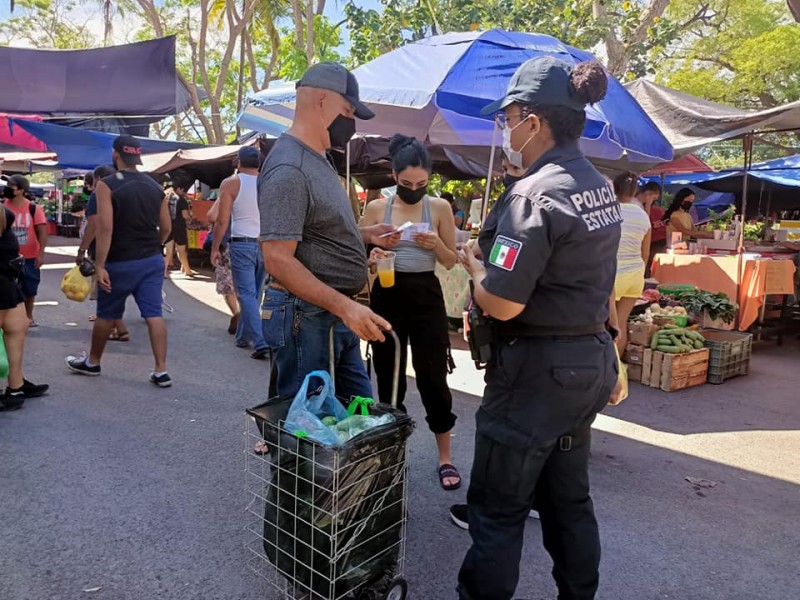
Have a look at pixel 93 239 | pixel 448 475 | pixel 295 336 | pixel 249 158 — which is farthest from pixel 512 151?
pixel 93 239

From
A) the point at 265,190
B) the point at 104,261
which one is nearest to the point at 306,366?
the point at 265,190

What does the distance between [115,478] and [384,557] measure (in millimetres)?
2009

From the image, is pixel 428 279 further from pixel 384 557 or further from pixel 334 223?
pixel 384 557

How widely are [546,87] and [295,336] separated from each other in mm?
1360

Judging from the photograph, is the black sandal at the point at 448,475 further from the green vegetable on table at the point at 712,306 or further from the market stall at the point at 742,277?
the market stall at the point at 742,277

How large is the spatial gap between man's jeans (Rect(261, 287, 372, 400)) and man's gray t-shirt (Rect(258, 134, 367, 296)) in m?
0.16

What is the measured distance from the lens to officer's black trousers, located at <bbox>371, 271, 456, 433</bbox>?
3.47 meters

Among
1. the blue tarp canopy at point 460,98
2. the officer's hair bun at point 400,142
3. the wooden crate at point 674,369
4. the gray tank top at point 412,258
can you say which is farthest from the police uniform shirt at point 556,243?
the wooden crate at point 674,369

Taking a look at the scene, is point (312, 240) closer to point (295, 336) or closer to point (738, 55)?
point (295, 336)

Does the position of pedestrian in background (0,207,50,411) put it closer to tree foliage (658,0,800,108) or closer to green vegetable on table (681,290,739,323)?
green vegetable on table (681,290,739,323)

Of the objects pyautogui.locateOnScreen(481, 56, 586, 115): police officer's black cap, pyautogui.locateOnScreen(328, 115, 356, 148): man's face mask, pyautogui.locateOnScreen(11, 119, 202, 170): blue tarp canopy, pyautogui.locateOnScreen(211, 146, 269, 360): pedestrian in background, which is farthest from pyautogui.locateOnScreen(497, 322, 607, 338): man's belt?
pyautogui.locateOnScreen(11, 119, 202, 170): blue tarp canopy

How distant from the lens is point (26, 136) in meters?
12.2

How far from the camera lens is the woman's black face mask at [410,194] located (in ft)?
11.5

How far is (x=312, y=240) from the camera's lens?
2471 mm
